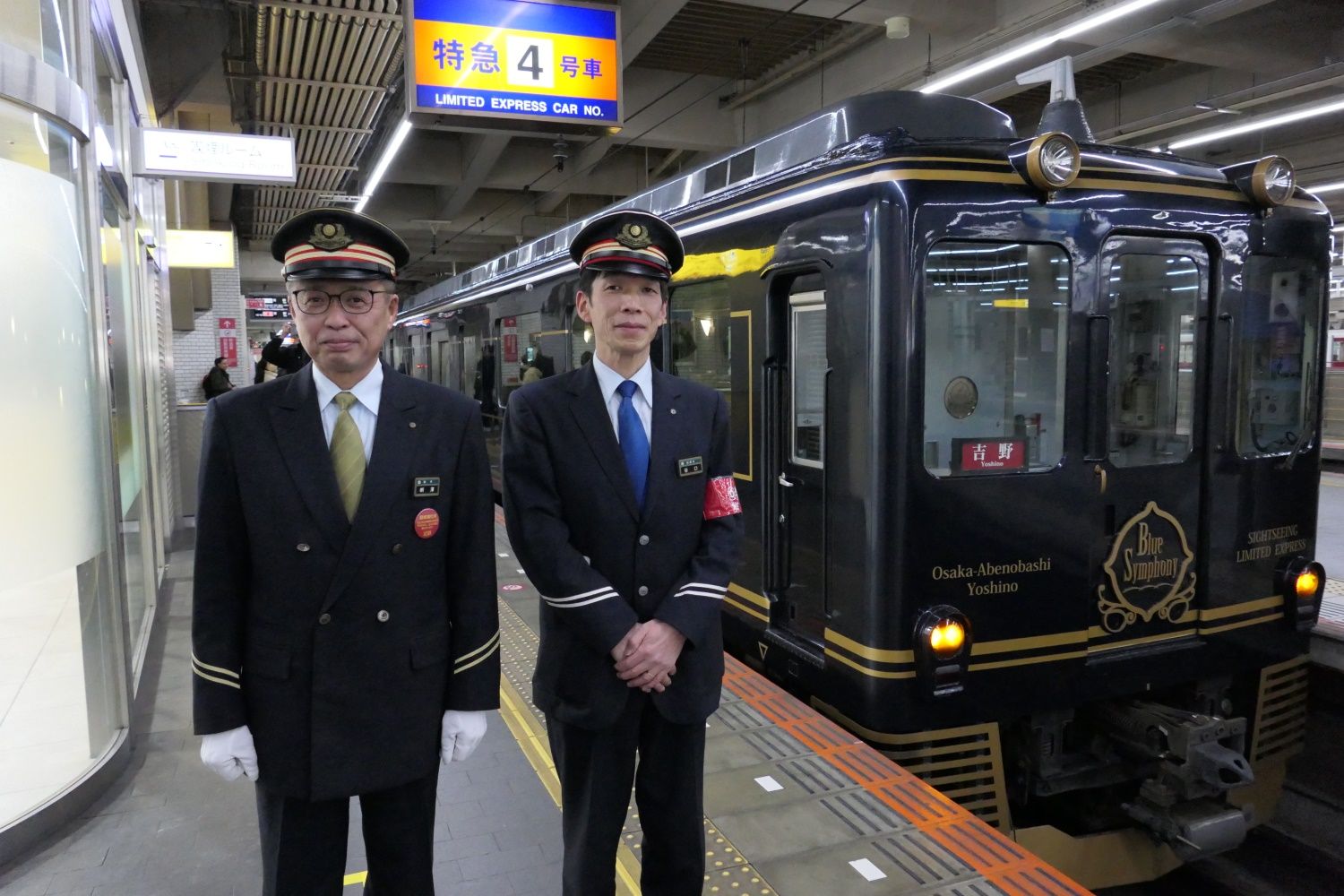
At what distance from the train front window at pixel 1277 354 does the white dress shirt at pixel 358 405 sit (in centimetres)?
378

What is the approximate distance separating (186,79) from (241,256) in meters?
19.7

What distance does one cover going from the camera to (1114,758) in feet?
13.6

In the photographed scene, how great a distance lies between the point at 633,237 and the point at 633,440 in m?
Answer: 0.50

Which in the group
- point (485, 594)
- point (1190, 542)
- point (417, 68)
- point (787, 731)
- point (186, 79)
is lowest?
point (787, 731)

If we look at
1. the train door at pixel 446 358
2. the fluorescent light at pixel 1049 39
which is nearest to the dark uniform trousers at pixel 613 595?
the fluorescent light at pixel 1049 39

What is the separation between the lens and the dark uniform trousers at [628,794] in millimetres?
2336

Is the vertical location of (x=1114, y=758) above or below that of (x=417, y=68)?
below

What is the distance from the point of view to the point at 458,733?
7.08ft

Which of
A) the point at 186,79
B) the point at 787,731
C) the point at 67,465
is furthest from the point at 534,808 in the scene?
the point at 186,79

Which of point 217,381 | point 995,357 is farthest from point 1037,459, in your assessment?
point 217,381

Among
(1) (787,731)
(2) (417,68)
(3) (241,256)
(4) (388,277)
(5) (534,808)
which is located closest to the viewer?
(4) (388,277)

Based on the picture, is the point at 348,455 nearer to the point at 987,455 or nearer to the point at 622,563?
the point at 622,563

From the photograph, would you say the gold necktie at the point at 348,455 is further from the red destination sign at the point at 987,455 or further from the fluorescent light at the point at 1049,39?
the fluorescent light at the point at 1049,39

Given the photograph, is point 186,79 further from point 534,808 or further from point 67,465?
point 534,808
